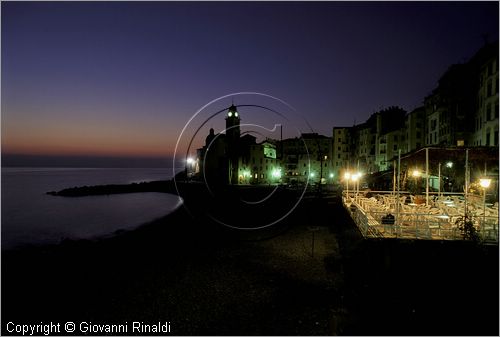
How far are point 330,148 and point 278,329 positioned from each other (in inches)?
4087

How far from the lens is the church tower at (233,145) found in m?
95.9

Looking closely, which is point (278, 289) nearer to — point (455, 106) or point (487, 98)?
point (487, 98)

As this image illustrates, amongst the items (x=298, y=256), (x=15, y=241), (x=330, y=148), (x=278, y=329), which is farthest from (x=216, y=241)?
(x=330, y=148)

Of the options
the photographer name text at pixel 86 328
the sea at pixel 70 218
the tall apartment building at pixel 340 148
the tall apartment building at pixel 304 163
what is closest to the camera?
the photographer name text at pixel 86 328

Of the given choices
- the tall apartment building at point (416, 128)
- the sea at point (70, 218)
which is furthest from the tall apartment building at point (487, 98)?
the sea at point (70, 218)

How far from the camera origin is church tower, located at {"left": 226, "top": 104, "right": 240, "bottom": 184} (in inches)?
3777

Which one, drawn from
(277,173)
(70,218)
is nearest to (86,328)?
(70,218)

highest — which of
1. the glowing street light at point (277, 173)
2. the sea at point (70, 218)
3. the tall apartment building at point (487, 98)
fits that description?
the tall apartment building at point (487, 98)

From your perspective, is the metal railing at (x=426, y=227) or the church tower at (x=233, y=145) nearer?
the metal railing at (x=426, y=227)

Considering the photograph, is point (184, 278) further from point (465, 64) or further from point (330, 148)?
point (330, 148)

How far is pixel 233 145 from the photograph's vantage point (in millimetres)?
98375

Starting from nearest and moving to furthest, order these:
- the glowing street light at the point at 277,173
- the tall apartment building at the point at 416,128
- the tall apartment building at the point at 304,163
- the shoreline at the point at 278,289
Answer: the shoreline at the point at 278,289, the tall apartment building at the point at 416,128, the tall apartment building at the point at 304,163, the glowing street light at the point at 277,173

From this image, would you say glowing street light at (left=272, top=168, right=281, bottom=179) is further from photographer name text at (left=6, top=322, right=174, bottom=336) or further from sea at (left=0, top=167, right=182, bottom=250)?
photographer name text at (left=6, top=322, right=174, bottom=336)

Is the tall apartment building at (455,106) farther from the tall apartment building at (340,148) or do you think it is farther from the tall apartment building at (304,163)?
the tall apartment building at (304,163)
